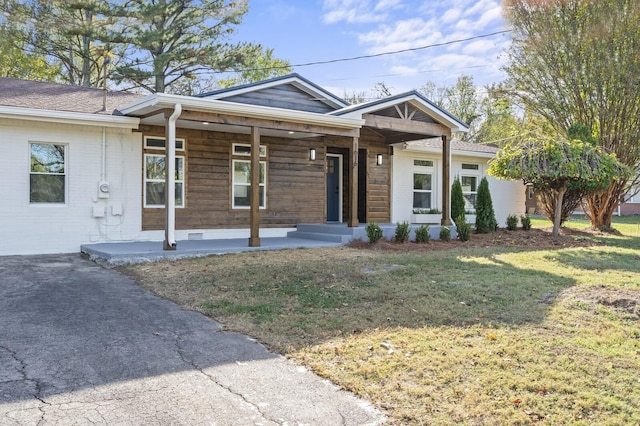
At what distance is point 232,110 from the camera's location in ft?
32.2

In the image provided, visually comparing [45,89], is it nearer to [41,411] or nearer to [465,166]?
[41,411]

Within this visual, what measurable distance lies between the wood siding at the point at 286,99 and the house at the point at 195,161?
0.09ft

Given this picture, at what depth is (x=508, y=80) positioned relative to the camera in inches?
640

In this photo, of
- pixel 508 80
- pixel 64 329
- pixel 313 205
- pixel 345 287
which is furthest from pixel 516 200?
pixel 64 329

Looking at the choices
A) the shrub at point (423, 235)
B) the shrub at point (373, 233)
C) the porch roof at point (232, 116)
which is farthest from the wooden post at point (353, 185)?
the shrub at point (423, 235)

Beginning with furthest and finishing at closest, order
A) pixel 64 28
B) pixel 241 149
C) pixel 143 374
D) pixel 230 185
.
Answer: pixel 64 28 → pixel 241 149 → pixel 230 185 → pixel 143 374

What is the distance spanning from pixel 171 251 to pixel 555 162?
8853mm

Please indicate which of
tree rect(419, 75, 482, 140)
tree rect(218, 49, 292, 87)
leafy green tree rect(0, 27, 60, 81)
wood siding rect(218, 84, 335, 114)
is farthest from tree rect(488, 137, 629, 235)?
tree rect(419, 75, 482, 140)

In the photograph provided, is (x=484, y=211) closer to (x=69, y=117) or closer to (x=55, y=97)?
(x=69, y=117)

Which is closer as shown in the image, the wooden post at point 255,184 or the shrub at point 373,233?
the wooden post at point 255,184

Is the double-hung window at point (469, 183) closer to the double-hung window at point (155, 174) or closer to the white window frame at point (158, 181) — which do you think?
the white window frame at point (158, 181)

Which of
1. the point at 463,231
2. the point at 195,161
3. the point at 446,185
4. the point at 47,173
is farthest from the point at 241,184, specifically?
the point at 463,231

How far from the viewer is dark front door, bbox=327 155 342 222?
14.4 m

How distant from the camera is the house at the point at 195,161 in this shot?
959 cm
